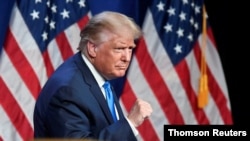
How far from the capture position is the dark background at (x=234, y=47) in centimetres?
403

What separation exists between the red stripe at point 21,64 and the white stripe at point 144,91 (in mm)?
616

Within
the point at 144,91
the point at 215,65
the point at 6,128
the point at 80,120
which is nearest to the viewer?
the point at 80,120

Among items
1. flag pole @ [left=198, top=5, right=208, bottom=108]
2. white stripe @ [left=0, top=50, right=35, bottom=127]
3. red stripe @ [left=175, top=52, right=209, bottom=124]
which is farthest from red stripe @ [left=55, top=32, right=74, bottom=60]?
flag pole @ [left=198, top=5, right=208, bottom=108]

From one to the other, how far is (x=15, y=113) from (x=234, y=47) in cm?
150

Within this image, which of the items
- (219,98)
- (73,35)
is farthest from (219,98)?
(73,35)

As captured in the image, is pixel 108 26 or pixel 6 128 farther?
pixel 6 128

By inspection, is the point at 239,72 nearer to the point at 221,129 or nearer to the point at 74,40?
the point at 74,40

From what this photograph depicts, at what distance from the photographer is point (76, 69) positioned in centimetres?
210

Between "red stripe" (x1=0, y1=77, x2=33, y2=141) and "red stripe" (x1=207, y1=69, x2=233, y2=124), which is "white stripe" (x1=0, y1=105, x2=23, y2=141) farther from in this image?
"red stripe" (x1=207, y1=69, x2=233, y2=124)

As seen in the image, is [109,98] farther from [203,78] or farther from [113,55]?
[203,78]

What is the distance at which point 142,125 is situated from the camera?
151 inches

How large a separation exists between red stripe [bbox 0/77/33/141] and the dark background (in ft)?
4.51

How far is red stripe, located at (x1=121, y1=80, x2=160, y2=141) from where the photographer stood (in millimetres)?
3752

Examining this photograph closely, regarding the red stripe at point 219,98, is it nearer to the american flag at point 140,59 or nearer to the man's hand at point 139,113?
the american flag at point 140,59
